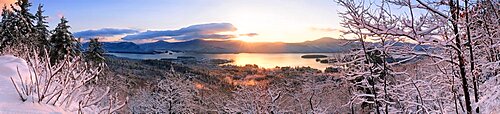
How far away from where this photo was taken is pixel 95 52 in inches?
1588

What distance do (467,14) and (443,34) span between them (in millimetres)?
351

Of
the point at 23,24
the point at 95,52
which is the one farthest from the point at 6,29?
the point at 95,52

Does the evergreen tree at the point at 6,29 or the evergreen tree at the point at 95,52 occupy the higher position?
the evergreen tree at the point at 6,29

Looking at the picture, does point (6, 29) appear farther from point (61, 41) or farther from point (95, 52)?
point (95, 52)

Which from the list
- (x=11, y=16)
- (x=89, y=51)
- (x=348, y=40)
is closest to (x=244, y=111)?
(x=89, y=51)

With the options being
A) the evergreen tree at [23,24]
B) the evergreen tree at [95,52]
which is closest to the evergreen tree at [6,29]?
the evergreen tree at [23,24]

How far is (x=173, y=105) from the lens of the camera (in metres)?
39.9

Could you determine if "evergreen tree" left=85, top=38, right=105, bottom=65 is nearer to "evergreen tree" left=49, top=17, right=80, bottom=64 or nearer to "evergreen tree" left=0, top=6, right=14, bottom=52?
"evergreen tree" left=49, top=17, right=80, bottom=64

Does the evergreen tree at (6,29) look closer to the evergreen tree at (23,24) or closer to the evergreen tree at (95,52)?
the evergreen tree at (23,24)

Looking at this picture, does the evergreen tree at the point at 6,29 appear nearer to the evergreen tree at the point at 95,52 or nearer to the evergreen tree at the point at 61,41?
the evergreen tree at the point at 61,41

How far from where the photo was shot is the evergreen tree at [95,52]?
4003 centimetres

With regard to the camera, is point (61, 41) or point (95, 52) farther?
point (95, 52)

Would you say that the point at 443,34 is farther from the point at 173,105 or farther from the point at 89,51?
the point at 89,51

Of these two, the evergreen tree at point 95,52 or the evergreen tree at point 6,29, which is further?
the evergreen tree at point 95,52
